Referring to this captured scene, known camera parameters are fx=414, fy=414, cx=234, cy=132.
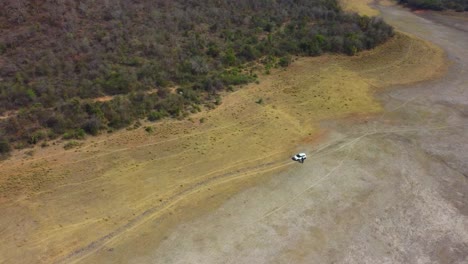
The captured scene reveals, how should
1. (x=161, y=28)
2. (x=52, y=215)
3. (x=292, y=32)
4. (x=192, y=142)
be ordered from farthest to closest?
1. (x=292, y=32)
2. (x=161, y=28)
3. (x=192, y=142)
4. (x=52, y=215)

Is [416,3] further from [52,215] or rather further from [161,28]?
[52,215]

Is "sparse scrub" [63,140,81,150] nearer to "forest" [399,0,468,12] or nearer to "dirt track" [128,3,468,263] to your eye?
"dirt track" [128,3,468,263]

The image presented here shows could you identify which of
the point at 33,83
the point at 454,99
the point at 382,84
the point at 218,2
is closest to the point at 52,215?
the point at 33,83

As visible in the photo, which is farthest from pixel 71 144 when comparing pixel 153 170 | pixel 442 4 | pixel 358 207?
pixel 442 4

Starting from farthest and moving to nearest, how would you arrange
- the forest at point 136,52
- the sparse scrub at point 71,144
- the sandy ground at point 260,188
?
the forest at point 136,52, the sparse scrub at point 71,144, the sandy ground at point 260,188

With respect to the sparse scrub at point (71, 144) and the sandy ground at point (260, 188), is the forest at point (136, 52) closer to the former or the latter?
the sparse scrub at point (71, 144)

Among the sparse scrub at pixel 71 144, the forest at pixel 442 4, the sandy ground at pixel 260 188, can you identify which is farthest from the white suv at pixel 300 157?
the forest at pixel 442 4

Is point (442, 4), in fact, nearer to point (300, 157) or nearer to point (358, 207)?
point (300, 157)
